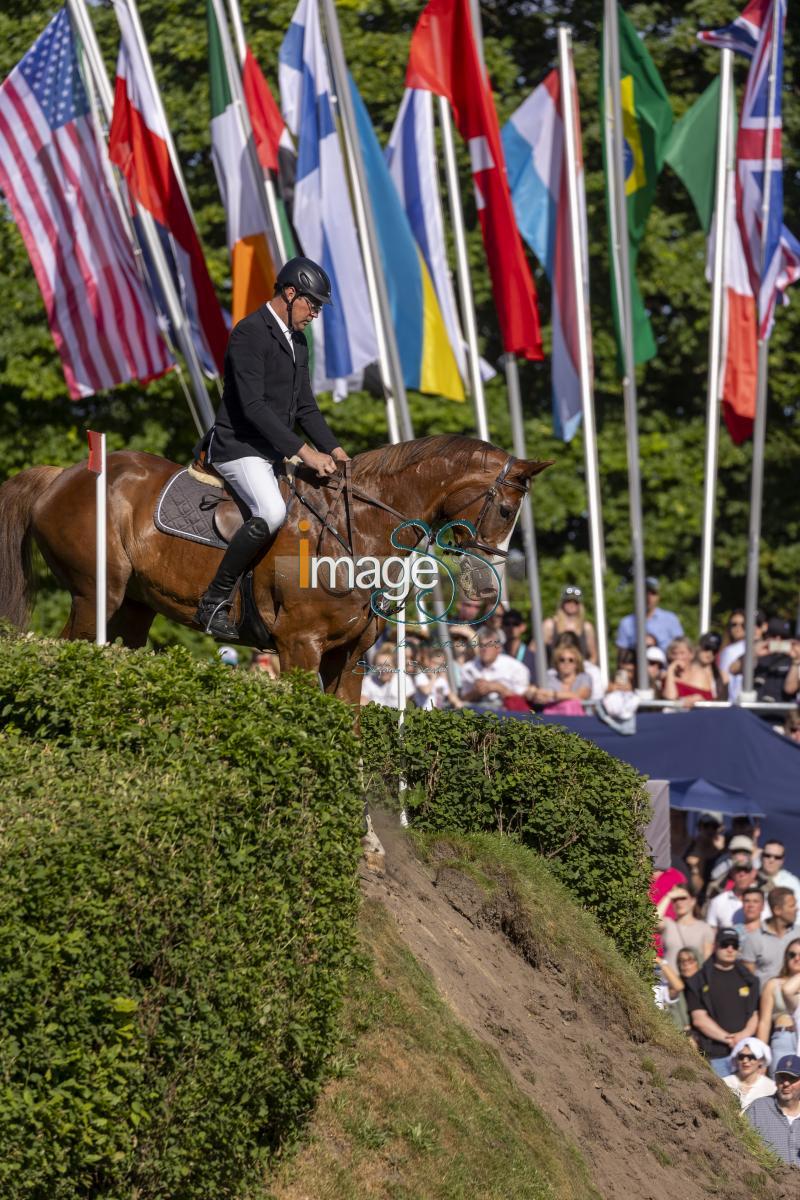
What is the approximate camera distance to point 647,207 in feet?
68.7

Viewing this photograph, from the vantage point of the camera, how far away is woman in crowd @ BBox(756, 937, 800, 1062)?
12.6 metres

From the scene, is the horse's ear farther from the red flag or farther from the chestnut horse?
the red flag

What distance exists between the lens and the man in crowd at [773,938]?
12977mm

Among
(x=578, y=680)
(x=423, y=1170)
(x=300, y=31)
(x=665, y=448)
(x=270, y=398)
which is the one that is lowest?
(x=665, y=448)

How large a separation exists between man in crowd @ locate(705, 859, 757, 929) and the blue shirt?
17.9ft

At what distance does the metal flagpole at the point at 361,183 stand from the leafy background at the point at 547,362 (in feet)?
24.9

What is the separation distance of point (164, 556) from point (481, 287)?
1827 cm

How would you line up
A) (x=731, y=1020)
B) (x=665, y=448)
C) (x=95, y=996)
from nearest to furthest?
(x=95, y=996), (x=731, y=1020), (x=665, y=448)

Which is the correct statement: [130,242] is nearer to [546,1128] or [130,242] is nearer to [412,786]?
[412,786]

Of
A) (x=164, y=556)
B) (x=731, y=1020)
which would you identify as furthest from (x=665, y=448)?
(x=164, y=556)

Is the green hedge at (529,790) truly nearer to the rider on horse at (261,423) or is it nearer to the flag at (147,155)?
the rider on horse at (261,423)

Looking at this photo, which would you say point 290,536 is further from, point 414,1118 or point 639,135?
point 639,135

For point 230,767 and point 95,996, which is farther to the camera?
point 230,767

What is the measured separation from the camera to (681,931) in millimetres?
13375
